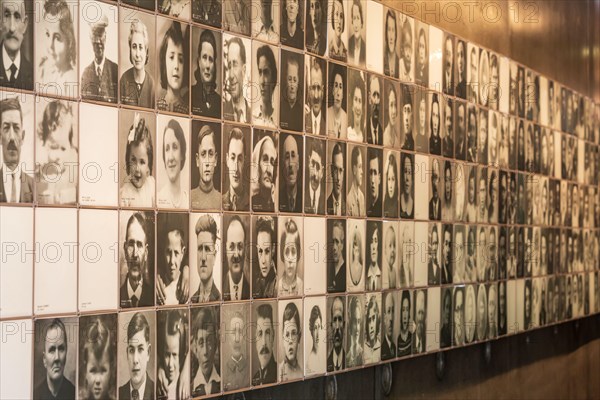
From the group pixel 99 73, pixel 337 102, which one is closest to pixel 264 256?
pixel 337 102

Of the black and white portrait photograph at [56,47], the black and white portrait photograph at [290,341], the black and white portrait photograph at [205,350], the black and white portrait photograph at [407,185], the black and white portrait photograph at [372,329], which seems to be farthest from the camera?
the black and white portrait photograph at [407,185]

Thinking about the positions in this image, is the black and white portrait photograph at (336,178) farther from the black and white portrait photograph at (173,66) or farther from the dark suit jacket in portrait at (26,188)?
the dark suit jacket in portrait at (26,188)

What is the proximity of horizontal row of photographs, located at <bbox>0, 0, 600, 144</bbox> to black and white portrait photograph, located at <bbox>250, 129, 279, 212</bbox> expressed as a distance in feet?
0.23

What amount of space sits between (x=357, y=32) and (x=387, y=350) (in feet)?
5.71

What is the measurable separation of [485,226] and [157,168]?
311cm

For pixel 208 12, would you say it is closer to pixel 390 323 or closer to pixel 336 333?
pixel 336 333

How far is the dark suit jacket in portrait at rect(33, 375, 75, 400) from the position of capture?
2742 millimetres

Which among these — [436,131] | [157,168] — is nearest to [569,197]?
[436,131]

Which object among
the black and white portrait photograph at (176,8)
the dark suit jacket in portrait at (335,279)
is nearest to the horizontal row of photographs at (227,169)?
the dark suit jacket in portrait at (335,279)

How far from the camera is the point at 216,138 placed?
343 centimetres

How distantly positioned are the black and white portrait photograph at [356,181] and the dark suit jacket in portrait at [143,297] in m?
1.39

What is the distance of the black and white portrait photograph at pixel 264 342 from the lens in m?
3.62

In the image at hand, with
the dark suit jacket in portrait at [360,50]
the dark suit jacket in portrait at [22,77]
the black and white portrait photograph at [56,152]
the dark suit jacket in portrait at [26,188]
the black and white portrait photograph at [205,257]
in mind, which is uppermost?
the dark suit jacket in portrait at [360,50]

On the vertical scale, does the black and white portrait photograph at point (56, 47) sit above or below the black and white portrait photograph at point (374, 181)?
above
